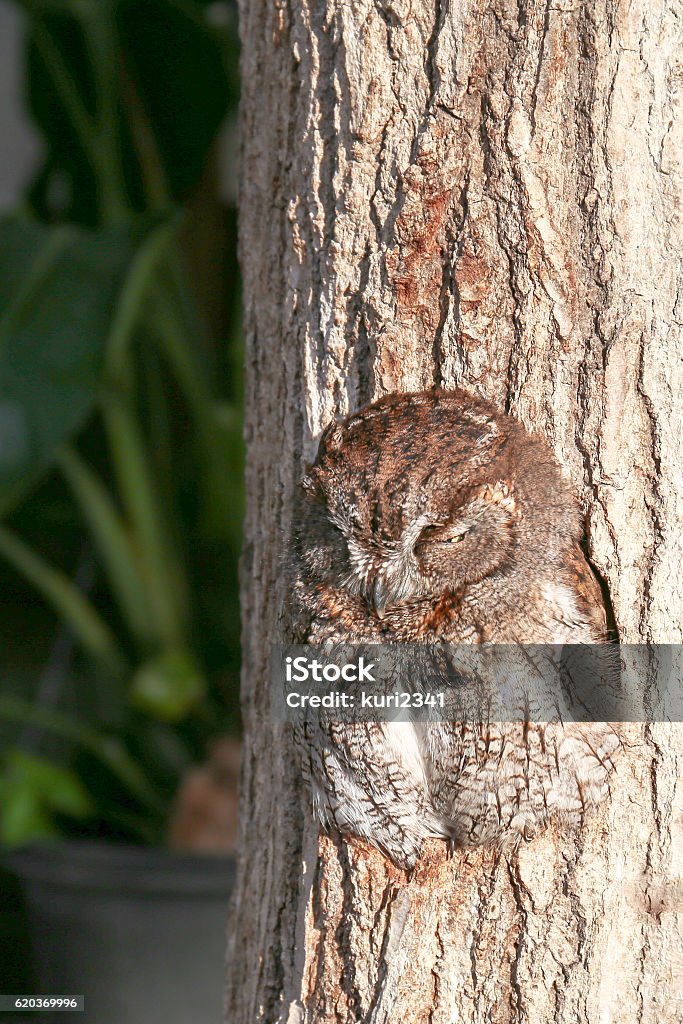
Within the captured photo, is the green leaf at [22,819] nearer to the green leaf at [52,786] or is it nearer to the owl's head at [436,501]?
the green leaf at [52,786]

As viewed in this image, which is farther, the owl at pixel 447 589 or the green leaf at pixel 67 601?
the green leaf at pixel 67 601

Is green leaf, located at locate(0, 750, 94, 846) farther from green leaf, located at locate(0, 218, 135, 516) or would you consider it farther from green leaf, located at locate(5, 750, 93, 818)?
green leaf, located at locate(0, 218, 135, 516)

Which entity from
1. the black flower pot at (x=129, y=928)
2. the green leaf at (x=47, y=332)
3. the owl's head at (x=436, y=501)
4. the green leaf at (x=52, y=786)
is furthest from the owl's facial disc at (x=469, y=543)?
the green leaf at (x=52, y=786)

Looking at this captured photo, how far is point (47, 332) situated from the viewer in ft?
4.66

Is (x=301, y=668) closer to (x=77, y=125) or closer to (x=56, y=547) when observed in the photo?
(x=77, y=125)

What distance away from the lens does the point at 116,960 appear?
5.67ft

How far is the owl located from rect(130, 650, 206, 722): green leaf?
1.04 metres

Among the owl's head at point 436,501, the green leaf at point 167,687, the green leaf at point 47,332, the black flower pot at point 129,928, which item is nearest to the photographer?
the owl's head at point 436,501

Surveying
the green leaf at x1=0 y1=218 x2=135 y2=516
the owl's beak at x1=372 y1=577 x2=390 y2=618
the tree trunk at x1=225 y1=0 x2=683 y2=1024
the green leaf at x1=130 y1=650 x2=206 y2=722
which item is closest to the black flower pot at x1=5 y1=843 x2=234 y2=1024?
the green leaf at x1=130 y1=650 x2=206 y2=722

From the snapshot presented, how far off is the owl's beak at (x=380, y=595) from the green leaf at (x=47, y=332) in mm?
746

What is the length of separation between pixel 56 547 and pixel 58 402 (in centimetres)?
131

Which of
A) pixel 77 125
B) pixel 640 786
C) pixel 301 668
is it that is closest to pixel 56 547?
pixel 77 125

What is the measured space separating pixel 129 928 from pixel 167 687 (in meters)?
0.44

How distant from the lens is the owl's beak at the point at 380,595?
2.45 ft
